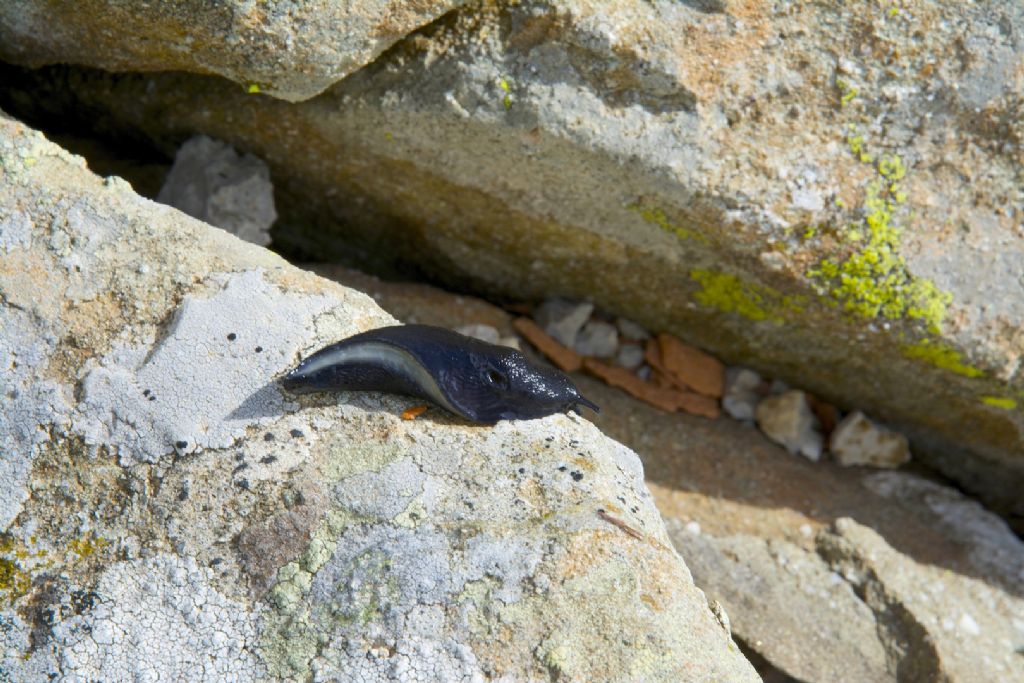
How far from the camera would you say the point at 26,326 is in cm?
267

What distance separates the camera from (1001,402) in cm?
375

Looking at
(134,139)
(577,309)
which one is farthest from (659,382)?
(134,139)

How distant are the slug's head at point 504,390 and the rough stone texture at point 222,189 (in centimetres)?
131

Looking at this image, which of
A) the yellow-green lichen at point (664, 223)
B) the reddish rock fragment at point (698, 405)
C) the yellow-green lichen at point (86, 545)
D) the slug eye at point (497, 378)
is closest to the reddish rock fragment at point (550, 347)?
the reddish rock fragment at point (698, 405)

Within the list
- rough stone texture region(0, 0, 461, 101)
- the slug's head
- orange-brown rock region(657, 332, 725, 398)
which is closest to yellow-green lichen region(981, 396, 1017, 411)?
orange-brown rock region(657, 332, 725, 398)

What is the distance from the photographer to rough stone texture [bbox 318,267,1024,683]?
354 cm

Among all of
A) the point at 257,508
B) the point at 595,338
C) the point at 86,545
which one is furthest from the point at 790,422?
the point at 86,545

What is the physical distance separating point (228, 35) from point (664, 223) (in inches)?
63.2

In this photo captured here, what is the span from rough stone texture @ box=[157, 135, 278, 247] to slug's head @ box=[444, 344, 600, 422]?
4.28 ft

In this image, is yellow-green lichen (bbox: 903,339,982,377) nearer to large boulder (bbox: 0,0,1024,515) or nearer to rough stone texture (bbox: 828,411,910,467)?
large boulder (bbox: 0,0,1024,515)

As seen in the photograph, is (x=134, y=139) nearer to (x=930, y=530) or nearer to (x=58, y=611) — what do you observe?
(x=58, y=611)

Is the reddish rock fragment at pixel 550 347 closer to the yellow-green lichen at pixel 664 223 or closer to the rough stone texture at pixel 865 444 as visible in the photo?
the yellow-green lichen at pixel 664 223

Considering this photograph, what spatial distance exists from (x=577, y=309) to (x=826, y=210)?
1.16 meters

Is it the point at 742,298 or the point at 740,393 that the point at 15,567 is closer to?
the point at 742,298
